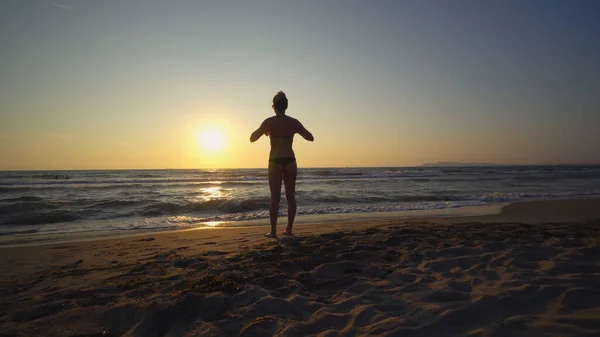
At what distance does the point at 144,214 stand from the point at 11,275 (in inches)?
256

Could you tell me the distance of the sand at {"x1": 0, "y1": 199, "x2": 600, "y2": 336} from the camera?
2.24 metres

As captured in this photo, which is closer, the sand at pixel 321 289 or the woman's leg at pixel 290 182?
the sand at pixel 321 289

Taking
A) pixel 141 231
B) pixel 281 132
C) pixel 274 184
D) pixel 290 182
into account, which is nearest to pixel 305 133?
pixel 281 132

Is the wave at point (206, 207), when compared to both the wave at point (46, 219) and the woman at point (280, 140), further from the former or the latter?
the woman at point (280, 140)

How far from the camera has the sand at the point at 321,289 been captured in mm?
2242

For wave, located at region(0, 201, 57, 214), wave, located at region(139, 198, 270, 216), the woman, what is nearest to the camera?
the woman

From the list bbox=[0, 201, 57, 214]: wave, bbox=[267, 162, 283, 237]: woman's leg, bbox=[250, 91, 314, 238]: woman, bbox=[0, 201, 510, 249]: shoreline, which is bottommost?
bbox=[0, 201, 510, 249]: shoreline

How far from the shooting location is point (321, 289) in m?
2.91

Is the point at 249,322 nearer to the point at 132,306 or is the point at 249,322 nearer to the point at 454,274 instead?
the point at 132,306

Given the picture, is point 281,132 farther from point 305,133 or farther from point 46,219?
point 46,219

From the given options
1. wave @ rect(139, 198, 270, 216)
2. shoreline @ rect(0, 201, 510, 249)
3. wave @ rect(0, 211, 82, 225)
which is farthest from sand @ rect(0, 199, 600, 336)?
wave @ rect(139, 198, 270, 216)

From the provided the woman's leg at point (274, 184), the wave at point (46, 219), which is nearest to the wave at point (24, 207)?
the wave at point (46, 219)

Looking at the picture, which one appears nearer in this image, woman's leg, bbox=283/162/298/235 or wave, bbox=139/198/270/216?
woman's leg, bbox=283/162/298/235

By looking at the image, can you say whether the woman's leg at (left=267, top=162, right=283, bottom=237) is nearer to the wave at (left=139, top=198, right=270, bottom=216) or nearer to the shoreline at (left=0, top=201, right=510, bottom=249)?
the shoreline at (left=0, top=201, right=510, bottom=249)
